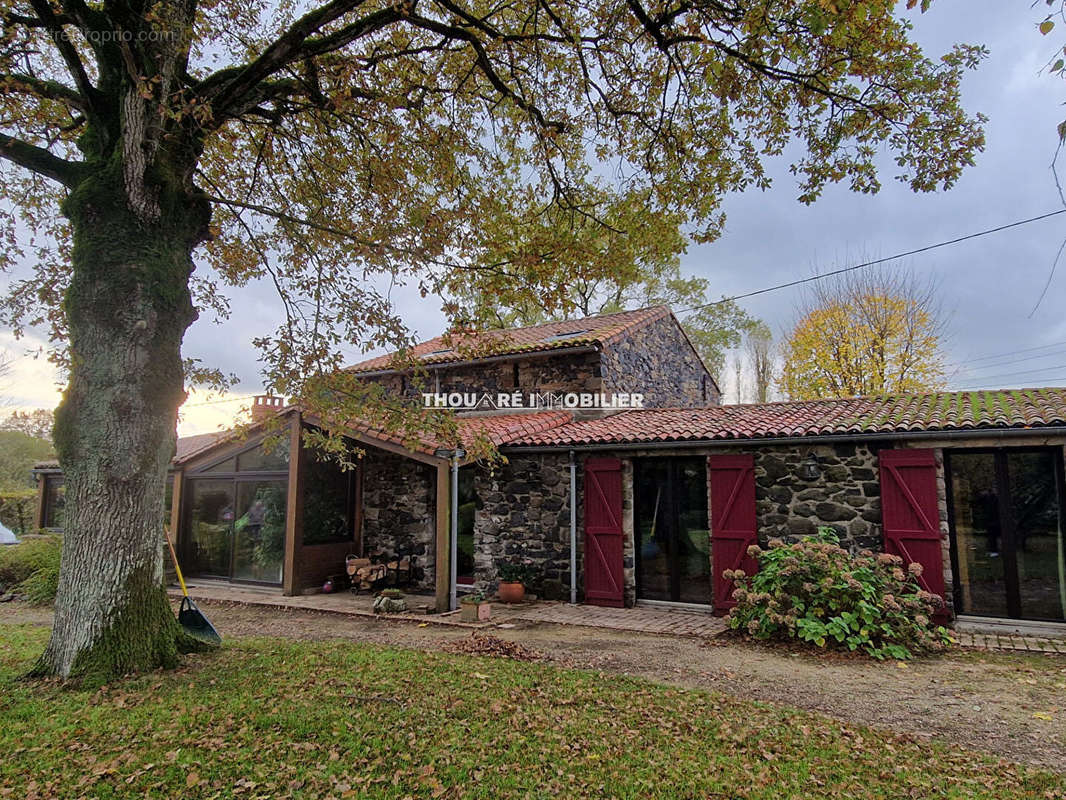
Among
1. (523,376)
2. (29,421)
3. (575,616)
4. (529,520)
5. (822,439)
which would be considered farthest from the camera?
(29,421)

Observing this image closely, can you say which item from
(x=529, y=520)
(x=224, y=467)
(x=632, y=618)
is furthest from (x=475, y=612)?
(x=224, y=467)

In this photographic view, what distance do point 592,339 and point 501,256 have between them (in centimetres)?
534

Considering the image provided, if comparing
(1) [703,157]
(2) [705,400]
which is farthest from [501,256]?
(2) [705,400]

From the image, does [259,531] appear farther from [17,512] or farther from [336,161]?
[17,512]

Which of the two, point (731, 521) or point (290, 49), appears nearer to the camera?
point (290, 49)

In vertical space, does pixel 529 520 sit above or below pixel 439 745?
above

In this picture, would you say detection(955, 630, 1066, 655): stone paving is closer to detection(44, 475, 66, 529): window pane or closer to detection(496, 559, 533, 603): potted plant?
detection(496, 559, 533, 603): potted plant

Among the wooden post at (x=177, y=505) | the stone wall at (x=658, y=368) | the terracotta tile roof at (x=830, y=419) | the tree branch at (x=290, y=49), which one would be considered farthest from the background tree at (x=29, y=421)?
the tree branch at (x=290, y=49)

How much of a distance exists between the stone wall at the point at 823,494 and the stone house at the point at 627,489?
0.7 inches

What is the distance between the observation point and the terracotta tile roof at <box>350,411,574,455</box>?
941 cm

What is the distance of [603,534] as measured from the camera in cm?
953

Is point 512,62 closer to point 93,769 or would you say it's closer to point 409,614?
point 93,769

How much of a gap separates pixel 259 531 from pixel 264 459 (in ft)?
4.42

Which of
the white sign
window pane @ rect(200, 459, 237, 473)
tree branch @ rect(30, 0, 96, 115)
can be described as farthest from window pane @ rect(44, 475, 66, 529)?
tree branch @ rect(30, 0, 96, 115)
